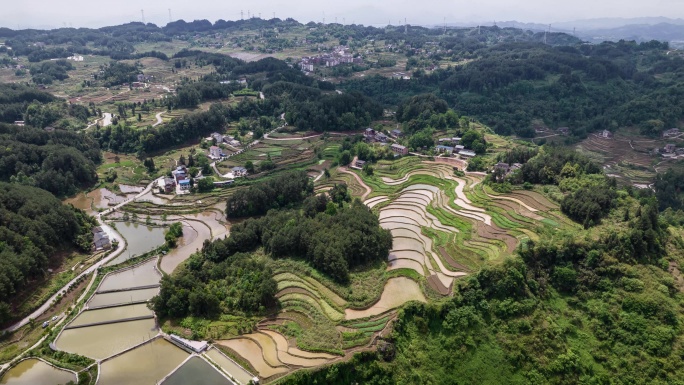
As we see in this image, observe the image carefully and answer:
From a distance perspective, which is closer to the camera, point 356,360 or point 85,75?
point 356,360

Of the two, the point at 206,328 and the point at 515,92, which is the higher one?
the point at 515,92

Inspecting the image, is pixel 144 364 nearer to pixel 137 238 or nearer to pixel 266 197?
pixel 137 238

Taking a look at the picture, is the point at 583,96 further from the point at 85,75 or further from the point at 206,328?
the point at 85,75

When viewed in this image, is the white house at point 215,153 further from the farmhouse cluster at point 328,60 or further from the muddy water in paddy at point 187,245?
the farmhouse cluster at point 328,60

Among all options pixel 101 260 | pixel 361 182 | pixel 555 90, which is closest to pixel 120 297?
pixel 101 260

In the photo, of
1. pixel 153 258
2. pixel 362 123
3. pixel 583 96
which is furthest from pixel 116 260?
pixel 583 96

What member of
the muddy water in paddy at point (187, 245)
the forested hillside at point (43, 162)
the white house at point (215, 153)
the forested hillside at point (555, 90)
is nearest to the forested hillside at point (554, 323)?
the muddy water in paddy at point (187, 245)

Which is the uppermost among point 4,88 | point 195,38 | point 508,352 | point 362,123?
point 195,38

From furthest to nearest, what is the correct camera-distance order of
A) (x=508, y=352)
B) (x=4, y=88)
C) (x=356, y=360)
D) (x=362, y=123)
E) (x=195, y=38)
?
(x=195, y=38) < (x=4, y=88) < (x=362, y=123) < (x=508, y=352) < (x=356, y=360)
